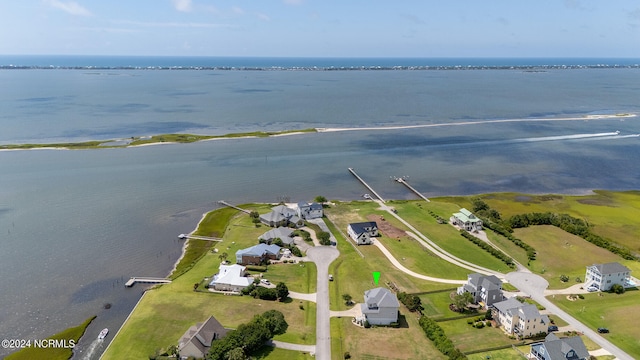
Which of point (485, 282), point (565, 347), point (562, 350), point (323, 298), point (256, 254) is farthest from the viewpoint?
point (256, 254)

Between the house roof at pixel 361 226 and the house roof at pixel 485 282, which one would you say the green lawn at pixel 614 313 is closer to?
the house roof at pixel 485 282

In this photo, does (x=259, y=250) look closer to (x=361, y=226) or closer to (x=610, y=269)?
(x=361, y=226)

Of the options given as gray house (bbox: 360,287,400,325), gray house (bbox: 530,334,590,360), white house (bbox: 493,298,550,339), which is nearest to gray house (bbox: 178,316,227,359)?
gray house (bbox: 360,287,400,325)

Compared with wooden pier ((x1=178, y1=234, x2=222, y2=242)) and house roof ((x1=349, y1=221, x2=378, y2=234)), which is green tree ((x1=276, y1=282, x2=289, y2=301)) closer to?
house roof ((x1=349, y1=221, x2=378, y2=234))

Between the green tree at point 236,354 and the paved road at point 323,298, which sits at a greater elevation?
the green tree at point 236,354

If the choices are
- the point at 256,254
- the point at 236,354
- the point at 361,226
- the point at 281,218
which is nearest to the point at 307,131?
the point at 281,218

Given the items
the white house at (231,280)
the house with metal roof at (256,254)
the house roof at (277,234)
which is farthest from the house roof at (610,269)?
the white house at (231,280)
